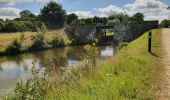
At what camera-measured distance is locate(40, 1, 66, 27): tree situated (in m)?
115

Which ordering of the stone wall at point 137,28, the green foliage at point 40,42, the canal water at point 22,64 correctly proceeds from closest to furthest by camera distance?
the canal water at point 22,64 → the green foliage at point 40,42 → the stone wall at point 137,28

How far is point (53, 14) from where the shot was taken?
377 ft

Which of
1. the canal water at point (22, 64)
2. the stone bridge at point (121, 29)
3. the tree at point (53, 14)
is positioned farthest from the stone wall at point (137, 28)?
the tree at point (53, 14)

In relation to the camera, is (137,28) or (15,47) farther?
(137,28)

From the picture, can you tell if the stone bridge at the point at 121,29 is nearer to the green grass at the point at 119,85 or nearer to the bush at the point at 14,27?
the bush at the point at 14,27

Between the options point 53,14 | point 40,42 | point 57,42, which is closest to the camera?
point 40,42

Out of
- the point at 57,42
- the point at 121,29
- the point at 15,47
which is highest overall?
the point at 121,29

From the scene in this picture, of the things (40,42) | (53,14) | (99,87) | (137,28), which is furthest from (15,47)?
(99,87)

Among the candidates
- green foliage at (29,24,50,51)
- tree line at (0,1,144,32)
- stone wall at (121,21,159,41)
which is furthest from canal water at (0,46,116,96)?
tree line at (0,1,144,32)

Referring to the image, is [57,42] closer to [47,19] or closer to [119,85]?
[47,19]

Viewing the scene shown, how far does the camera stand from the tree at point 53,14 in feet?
376

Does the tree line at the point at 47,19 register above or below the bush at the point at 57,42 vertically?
above

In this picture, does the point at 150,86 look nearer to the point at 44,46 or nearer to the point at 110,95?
the point at 110,95

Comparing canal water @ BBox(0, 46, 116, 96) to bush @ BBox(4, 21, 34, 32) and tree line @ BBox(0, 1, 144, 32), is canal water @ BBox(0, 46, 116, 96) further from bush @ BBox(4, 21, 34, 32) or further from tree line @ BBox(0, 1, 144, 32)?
bush @ BBox(4, 21, 34, 32)
